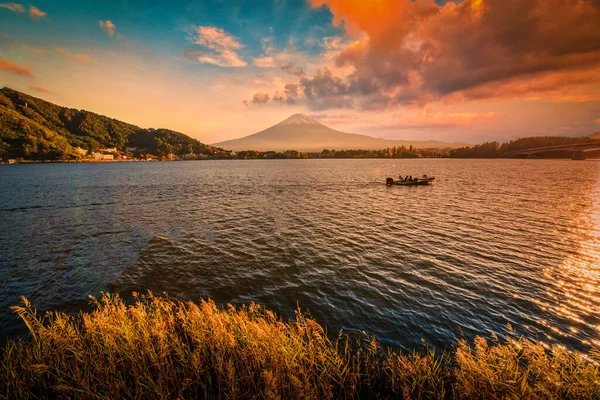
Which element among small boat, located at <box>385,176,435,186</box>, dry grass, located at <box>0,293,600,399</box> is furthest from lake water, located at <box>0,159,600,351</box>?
small boat, located at <box>385,176,435,186</box>

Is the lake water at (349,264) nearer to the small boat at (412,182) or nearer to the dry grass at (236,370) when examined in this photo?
the dry grass at (236,370)

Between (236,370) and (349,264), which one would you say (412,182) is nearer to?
(349,264)

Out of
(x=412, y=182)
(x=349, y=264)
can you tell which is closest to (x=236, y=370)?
(x=349, y=264)

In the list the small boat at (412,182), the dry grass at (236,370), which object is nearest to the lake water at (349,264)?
the dry grass at (236,370)

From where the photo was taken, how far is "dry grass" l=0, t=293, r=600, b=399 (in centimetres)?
710

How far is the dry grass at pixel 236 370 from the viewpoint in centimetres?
710

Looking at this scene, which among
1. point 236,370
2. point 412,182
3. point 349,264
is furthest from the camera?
point 412,182

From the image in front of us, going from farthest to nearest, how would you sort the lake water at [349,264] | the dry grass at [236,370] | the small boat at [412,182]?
the small boat at [412,182] → the lake water at [349,264] → the dry grass at [236,370]

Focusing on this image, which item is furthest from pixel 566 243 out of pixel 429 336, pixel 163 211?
pixel 163 211

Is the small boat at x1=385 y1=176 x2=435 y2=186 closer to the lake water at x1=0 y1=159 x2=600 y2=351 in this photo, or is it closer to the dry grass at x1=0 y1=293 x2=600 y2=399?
the lake water at x1=0 y1=159 x2=600 y2=351

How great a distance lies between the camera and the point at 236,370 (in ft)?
27.2

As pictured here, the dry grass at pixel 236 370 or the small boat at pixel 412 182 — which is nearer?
the dry grass at pixel 236 370

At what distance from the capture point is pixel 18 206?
40000 millimetres

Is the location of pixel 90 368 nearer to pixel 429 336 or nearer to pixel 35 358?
pixel 35 358
